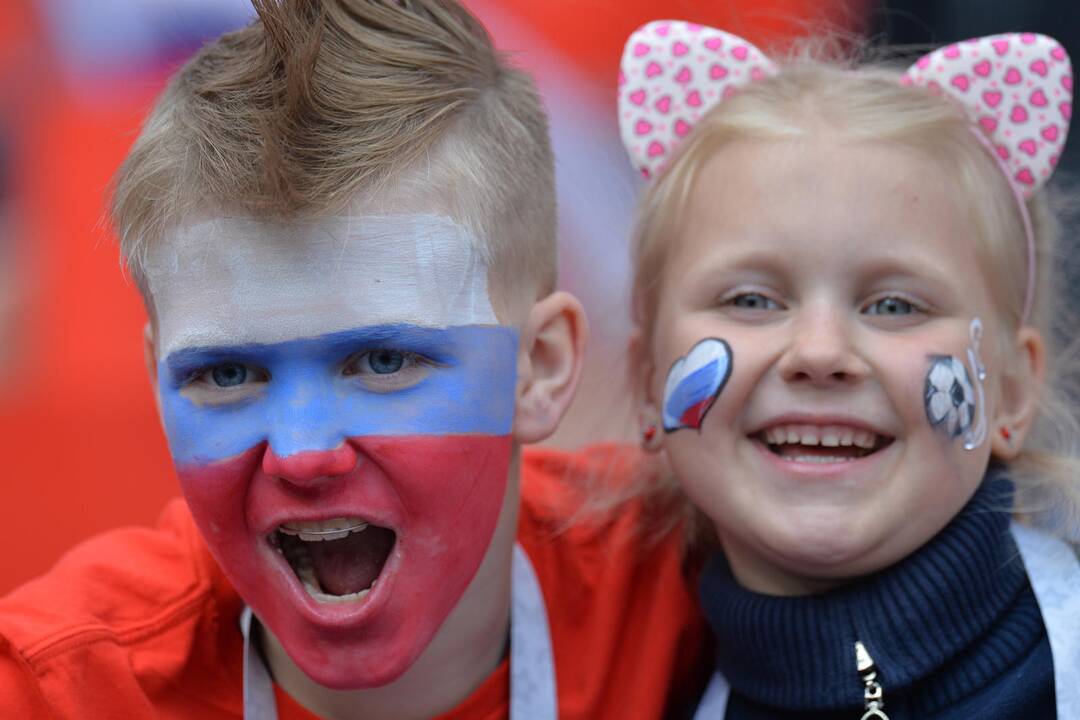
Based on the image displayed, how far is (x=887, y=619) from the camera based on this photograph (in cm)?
191

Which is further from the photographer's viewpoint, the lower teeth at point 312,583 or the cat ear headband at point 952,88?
the cat ear headband at point 952,88

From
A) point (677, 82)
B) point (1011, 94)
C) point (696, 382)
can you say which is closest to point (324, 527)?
point (696, 382)

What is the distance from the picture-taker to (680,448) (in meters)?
2.04

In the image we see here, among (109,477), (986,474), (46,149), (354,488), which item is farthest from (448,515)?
(46,149)

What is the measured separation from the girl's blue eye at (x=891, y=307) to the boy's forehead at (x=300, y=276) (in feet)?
2.06

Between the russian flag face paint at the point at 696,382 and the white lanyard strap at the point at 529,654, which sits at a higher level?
the russian flag face paint at the point at 696,382

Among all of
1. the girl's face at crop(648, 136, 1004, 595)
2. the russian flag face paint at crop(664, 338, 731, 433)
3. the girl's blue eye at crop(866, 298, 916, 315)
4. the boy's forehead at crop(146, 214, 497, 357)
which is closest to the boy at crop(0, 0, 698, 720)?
the boy's forehead at crop(146, 214, 497, 357)

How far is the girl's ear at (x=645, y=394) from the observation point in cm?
217

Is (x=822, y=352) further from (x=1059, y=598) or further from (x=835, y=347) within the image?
(x=1059, y=598)

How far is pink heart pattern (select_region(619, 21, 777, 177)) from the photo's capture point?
222cm

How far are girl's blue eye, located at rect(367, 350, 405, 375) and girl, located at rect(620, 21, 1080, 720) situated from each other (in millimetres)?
489

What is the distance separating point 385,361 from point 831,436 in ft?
2.18

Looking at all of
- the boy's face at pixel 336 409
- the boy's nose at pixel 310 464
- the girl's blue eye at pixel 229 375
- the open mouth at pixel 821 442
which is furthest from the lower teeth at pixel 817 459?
the girl's blue eye at pixel 229 375

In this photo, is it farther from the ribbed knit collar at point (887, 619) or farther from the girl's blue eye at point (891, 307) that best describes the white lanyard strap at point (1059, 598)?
the girl's blue eye at point (891, 307)
